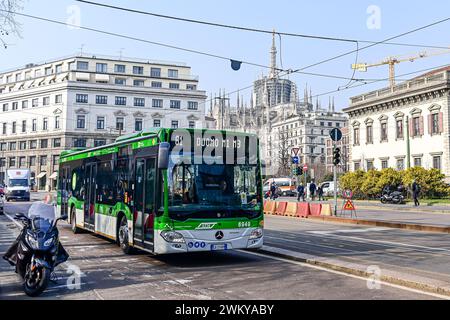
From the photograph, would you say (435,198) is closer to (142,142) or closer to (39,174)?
(142,142)

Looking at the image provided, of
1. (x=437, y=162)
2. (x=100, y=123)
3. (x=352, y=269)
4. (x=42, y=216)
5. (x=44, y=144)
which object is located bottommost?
(x=352, y=269)

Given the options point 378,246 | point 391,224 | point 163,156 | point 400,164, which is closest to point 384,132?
point 400,164

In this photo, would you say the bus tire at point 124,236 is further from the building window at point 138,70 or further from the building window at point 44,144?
the building window at point 138,70

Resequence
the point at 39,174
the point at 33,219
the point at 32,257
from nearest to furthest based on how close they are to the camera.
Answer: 1. the point at 32,257
2. the point at 33,219
3. the point at 39,174

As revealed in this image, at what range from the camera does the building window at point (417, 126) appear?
54156 millimetres

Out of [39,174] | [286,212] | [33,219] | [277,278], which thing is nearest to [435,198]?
[286,212]

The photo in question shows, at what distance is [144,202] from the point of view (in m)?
10.6

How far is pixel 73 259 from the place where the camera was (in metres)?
10.9

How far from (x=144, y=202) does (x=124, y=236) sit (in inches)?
64.6

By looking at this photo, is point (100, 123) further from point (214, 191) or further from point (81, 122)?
point (214, 191)

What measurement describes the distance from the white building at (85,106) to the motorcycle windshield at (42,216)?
72081mm

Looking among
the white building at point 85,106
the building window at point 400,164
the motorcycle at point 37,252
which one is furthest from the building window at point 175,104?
the motorcycle at point 37,252

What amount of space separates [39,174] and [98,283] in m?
76.6
